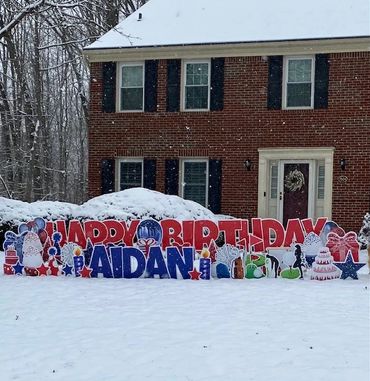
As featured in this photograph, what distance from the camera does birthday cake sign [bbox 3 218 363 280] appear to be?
9219mm

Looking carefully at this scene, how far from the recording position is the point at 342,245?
9156 mm

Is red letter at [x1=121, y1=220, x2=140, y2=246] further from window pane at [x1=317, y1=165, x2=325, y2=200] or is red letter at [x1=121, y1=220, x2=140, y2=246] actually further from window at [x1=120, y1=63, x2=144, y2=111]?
window at [x1=120, y1=63, x2=144, y2=111]

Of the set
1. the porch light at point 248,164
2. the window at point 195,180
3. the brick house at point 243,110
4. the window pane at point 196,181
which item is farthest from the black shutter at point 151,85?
the porch light at point 248,164

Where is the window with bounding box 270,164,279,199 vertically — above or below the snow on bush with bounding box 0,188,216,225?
above

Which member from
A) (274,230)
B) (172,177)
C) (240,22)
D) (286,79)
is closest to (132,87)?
(172,177)

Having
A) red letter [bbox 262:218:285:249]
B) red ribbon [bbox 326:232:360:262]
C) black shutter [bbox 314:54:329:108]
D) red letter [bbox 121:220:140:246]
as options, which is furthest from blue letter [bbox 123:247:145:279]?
black shutter [bbox 314:54:329:108]

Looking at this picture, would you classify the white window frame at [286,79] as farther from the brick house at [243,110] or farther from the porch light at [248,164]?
the porch light at [248,164]

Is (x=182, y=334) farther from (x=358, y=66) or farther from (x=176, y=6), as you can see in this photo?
(x=176, y=6)

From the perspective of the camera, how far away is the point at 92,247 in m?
9.69

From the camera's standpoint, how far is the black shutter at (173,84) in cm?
1561

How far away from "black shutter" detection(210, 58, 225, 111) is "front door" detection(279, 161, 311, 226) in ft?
7.59

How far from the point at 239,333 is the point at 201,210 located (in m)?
6.88

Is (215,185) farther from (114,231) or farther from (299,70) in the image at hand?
(114,231)

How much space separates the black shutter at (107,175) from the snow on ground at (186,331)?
7.33m
